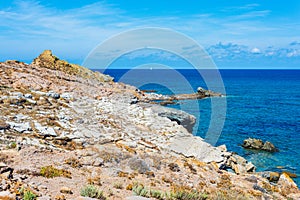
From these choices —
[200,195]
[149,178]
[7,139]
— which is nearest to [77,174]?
[149,178]

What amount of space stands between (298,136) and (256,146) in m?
9.17

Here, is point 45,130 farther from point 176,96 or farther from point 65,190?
point 176,96

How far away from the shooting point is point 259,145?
122 ft

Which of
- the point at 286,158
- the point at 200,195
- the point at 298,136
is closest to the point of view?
the point at 200,195

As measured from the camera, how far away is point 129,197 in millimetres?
11188

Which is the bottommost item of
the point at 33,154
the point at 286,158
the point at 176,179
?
the point at 286,158

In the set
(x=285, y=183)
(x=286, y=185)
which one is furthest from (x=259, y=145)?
(x=286, y=185)

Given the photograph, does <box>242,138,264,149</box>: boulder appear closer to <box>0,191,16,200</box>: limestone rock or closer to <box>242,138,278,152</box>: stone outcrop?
<box>242,138,278,152</box>: stone outcrop

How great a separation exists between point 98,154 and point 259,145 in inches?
1050

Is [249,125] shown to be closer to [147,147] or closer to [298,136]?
[298,136]

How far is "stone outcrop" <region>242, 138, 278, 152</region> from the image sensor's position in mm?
36094

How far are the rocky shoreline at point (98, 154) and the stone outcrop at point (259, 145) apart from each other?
1184 cm

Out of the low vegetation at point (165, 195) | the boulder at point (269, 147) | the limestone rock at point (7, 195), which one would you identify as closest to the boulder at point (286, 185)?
the low vegetation at point (165, 195)

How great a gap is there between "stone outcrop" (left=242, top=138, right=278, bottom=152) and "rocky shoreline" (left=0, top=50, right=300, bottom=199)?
11840 mm
